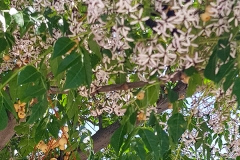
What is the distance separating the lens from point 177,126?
3.34 ft

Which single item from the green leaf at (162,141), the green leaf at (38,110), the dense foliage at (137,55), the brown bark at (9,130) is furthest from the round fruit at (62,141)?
the green leaf at (162,141)

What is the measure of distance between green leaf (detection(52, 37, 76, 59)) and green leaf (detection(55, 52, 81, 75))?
1 centimetres

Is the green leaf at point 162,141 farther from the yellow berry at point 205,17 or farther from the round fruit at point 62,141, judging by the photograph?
the round fruit at point 62,141

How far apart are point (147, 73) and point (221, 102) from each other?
302mm

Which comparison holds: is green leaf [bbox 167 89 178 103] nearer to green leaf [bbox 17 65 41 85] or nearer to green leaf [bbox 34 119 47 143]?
green leaf [bbox 17 65 41 85]

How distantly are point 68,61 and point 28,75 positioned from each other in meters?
0.15

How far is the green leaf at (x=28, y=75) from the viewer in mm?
939

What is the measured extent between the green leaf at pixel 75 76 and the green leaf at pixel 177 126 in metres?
0.27

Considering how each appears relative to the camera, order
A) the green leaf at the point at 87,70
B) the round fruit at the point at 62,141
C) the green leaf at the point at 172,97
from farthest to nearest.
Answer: the round fruit at the point at 62,141, the green leaf at the point at 172,97, the green leaf at the point at 87,70

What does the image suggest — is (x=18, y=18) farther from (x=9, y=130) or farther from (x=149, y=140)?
(x=9, y=130)

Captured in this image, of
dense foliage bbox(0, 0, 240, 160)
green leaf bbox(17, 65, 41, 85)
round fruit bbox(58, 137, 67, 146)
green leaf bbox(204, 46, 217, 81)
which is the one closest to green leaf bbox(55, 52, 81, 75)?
dense foliage bbox(0, 0, 240, 160)

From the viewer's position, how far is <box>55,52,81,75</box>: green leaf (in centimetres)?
84

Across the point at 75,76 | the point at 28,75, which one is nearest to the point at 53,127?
the point at 28,75

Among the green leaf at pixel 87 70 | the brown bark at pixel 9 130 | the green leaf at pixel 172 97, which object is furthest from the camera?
the brown bark at pixel 9 130
